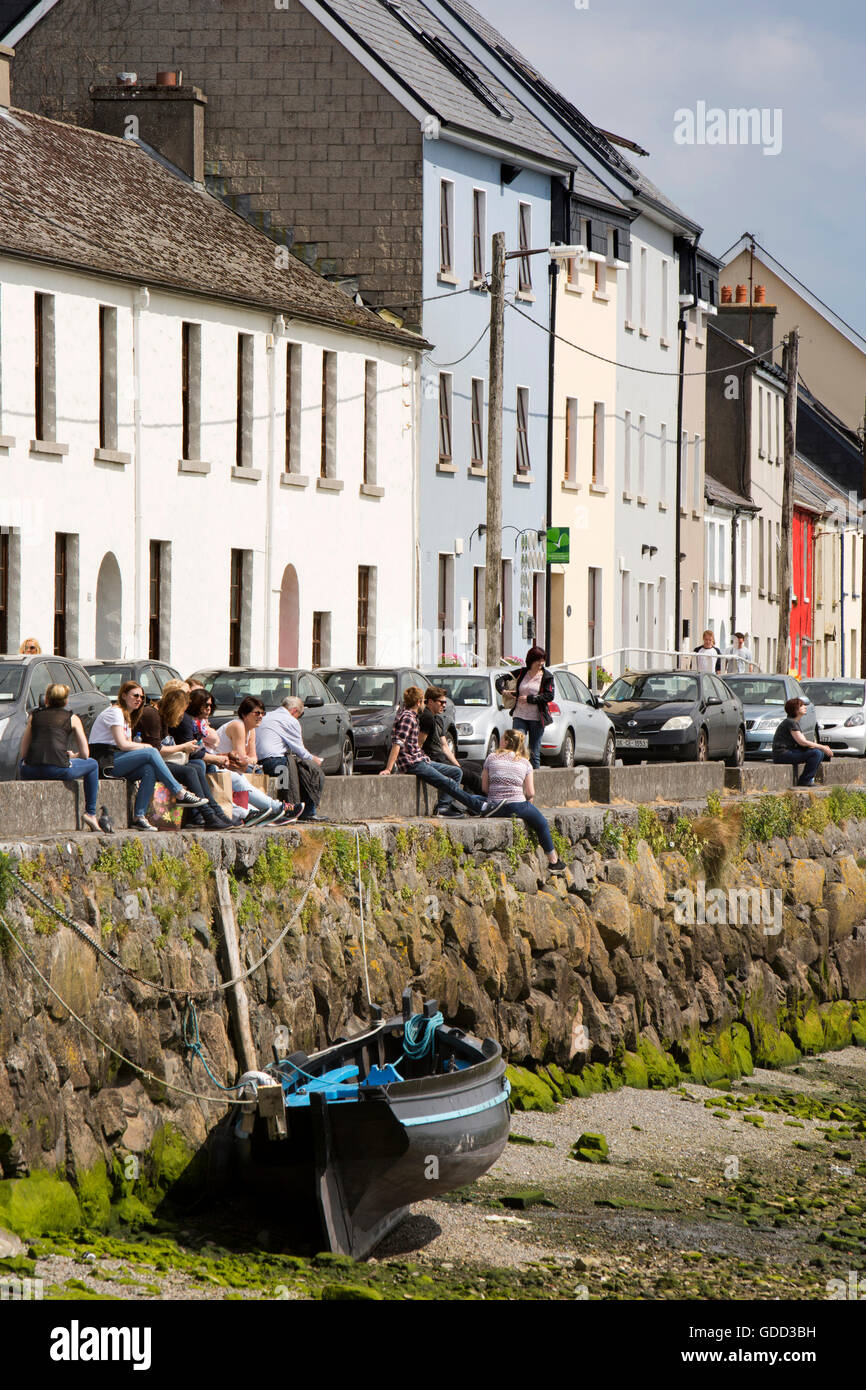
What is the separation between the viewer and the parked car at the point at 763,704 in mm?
34781

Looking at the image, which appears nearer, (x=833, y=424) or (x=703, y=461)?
(x=703, y=461)

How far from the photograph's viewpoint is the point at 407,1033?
16.5 metres

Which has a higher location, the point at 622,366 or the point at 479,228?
the point at 479,228

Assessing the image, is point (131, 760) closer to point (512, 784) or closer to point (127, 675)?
point (512, 784)

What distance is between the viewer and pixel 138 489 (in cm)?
3331

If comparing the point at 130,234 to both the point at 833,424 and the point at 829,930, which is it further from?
the point at 833,424

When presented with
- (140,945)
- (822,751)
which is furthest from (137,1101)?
(822,751)

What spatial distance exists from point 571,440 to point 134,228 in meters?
15.4

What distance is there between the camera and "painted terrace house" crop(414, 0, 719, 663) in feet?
158

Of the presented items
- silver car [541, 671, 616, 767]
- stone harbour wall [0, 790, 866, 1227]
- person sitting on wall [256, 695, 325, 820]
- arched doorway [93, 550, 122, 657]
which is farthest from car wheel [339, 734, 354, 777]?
arched doorway [93, 550, 122, 657]

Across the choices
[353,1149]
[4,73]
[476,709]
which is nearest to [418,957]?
[353,1149]

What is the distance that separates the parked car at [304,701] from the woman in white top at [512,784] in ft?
15.6

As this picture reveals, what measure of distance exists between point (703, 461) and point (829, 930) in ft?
106
